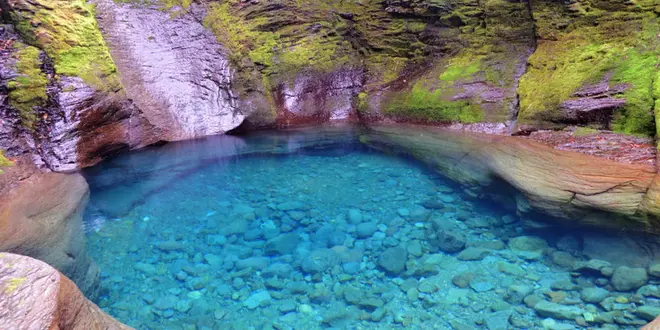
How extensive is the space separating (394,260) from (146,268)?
2872 mm

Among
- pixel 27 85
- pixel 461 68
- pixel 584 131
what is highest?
pixel 461 68

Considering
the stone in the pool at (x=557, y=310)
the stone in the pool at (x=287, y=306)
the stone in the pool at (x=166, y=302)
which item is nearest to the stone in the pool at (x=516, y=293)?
the stone in the pool at (x=557, y=310)

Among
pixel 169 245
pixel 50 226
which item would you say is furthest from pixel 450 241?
pixel 50 226

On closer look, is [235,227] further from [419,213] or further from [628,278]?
[628,278]

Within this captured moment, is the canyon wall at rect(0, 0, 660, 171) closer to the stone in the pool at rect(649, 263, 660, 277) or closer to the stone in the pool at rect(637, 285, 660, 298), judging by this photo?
the stone in the pool at rect(649, 263, 660, 277)

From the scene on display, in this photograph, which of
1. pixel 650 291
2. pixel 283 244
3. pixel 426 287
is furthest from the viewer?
pixel 283 244

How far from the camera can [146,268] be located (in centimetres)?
485

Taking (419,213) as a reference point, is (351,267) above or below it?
below

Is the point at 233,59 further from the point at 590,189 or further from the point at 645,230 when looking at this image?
the point at 645,230

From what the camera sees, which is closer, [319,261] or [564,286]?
[564,286]

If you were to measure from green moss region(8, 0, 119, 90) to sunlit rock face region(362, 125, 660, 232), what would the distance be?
677cm

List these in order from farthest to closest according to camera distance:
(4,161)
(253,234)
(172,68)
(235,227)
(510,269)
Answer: (172,68) → (4,161) → (235,227) → (253,234) → (510,269)

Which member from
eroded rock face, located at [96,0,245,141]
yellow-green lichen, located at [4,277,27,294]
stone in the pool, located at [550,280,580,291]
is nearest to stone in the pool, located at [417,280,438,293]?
stone in the pool, located at [550,280,580,291]

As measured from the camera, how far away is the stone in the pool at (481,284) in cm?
429
